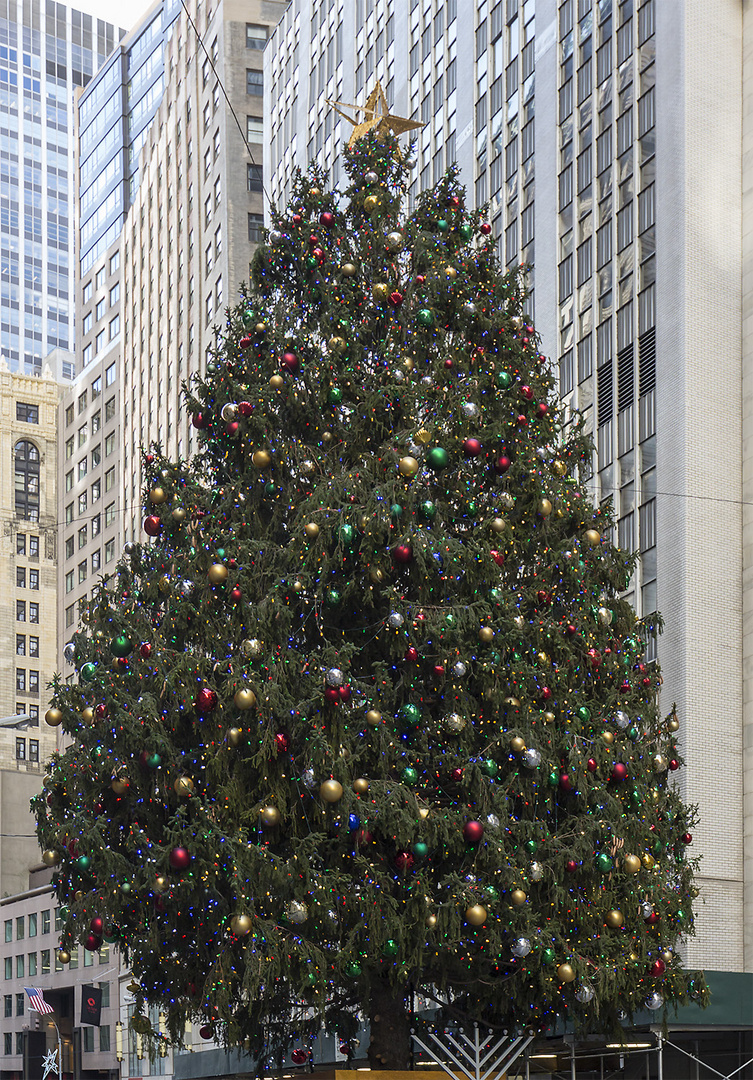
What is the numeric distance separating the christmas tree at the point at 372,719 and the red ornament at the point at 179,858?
45 millimetres

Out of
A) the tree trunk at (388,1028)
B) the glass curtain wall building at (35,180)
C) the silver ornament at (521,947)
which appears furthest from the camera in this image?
the glass curtain wall building at (35,180)

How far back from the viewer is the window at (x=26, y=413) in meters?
131

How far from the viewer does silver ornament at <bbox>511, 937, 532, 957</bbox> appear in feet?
56.8

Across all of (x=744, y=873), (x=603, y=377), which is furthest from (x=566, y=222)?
(x=744, y=873)

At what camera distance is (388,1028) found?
19.0 m

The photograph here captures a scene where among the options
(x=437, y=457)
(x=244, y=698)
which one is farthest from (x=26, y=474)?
(x=244, y=698)

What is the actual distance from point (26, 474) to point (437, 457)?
116 m

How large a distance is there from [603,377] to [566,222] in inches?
186

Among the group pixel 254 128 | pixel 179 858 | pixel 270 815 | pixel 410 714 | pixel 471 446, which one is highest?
pixel 254 128

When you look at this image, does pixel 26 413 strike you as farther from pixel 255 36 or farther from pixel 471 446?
pixel 471 446

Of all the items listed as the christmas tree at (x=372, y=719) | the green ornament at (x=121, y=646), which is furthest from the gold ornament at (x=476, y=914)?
the green ornament at (x=121, y=646)

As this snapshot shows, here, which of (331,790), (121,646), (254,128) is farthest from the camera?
(254,128)

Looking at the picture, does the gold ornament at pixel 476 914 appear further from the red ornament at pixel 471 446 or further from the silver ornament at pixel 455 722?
the red ornament at pixel 471 446

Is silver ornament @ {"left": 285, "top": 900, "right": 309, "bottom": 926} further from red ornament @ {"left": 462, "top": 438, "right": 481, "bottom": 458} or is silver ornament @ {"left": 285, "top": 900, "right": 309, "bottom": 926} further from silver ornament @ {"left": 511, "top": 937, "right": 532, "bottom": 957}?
red ornament @ {"left": 462, "top": 438, "right": 481, "bottom": 458}
